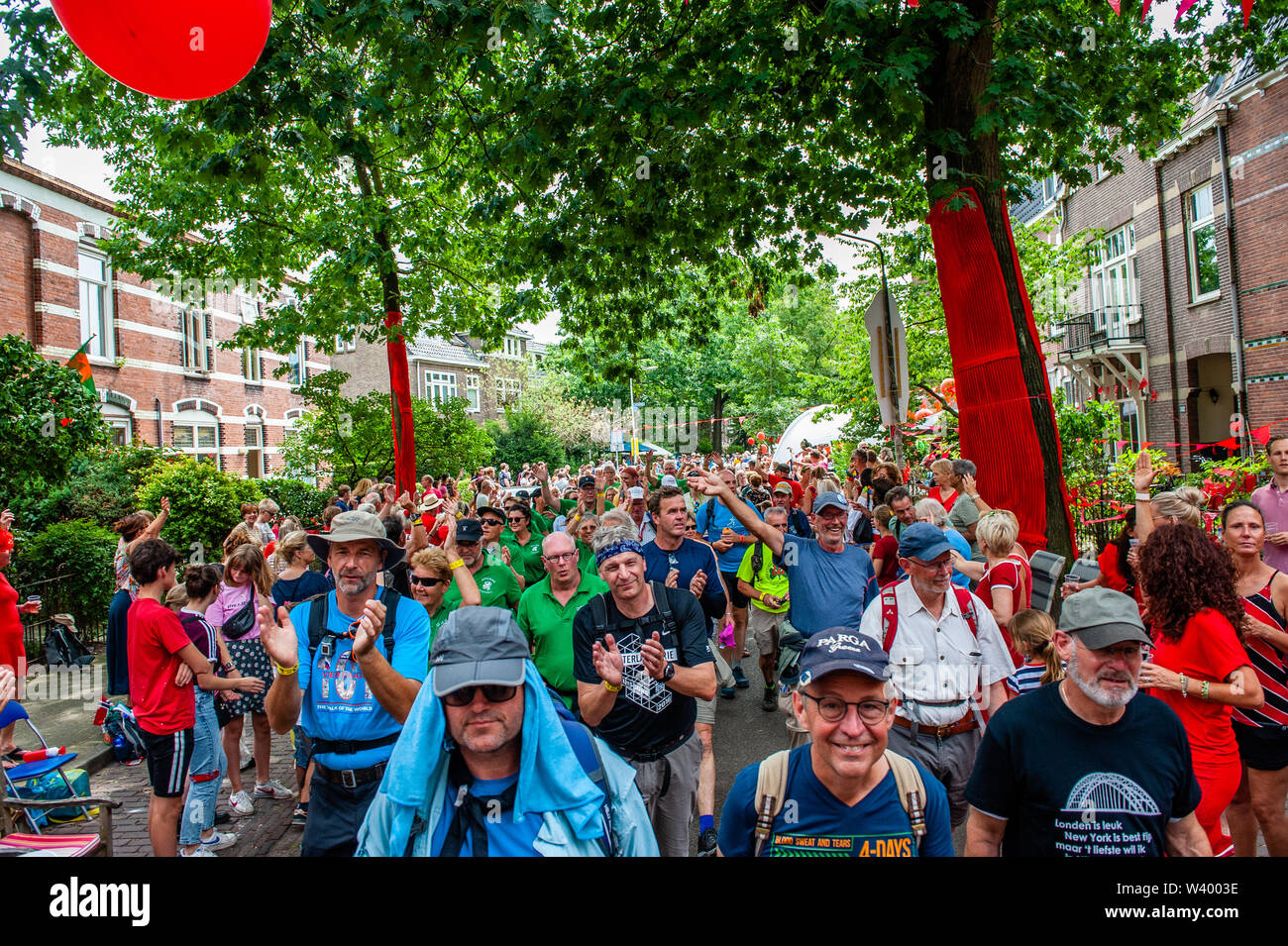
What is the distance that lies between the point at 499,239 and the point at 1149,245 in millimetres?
16330

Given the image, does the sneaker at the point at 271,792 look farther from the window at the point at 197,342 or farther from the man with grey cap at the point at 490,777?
the window at the point at 197,342

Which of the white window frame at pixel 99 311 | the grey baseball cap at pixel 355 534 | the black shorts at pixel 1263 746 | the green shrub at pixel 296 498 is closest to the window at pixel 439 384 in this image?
the white window frame at pixel 99 311

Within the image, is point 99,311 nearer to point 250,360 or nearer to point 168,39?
point 250,360

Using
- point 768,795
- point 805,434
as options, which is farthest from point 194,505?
point 805,434

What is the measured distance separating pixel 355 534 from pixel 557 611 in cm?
147

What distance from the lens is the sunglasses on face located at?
2.20 metres

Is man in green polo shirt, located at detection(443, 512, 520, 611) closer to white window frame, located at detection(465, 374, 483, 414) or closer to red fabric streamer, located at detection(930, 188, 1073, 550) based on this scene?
red fabric streamer, located at detection(930, 188, 1073, 550)

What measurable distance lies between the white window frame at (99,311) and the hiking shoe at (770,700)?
20757 millimetres

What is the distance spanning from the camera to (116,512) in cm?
1454

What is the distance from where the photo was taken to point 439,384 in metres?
51.2

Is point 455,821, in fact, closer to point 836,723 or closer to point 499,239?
point 836,723

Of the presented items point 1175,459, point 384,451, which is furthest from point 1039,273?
point 384,451

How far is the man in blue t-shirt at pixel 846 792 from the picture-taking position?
2219 millimetres

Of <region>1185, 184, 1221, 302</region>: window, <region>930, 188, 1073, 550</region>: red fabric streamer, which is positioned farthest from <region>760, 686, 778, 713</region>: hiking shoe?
<region>1185, 184, 1221, 302</region>: window
